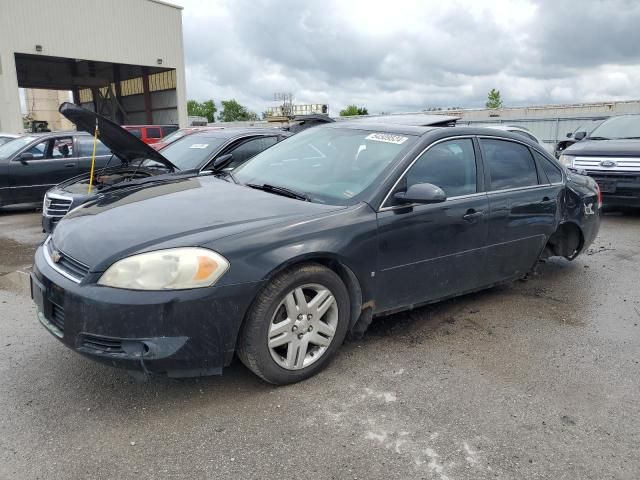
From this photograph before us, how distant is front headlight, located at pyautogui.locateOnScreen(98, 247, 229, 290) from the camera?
264 centimetres

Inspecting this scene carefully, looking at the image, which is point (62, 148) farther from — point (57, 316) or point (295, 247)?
point (295, 247)

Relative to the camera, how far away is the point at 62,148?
959cm

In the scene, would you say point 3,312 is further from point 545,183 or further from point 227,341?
point 545,183

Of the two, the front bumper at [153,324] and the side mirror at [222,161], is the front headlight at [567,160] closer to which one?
the side mirror at [222,161]

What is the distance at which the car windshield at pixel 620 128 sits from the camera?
9.24 metres

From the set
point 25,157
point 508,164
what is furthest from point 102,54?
point 508,164

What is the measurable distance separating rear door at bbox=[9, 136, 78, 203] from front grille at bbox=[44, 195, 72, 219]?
11.8ft

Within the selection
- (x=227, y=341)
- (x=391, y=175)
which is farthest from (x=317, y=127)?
(x=227, y=341)

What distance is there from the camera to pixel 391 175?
354 centimetres

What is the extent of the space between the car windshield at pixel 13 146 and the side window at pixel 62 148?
0.39m

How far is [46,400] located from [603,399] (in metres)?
3.22

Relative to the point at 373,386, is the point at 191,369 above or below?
above

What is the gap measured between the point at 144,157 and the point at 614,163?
711 centimetres

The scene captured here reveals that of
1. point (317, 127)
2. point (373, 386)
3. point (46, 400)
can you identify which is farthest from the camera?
point (317, 127)
